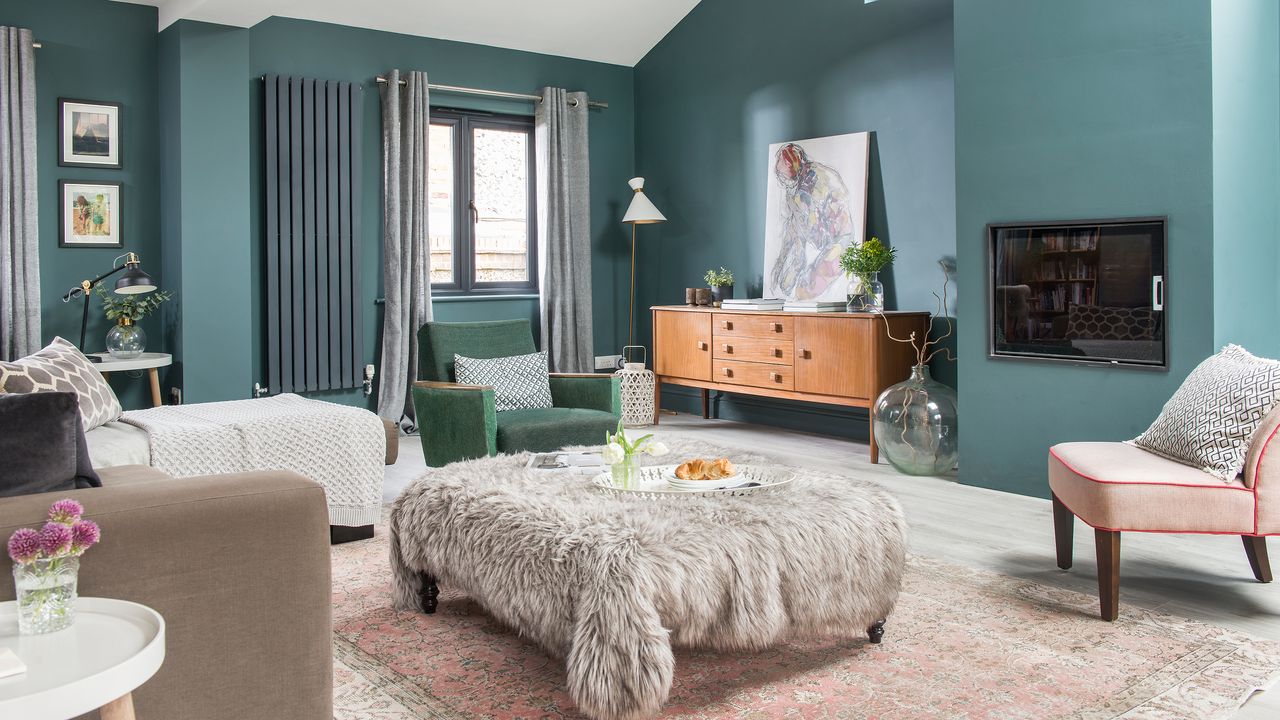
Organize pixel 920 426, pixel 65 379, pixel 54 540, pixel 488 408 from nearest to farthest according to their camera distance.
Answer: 1. pixel 54 540
2. pixel 65 379
3. pixel 488 408
4. pixel 920 426

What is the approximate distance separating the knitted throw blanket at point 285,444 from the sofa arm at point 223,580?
1577mm

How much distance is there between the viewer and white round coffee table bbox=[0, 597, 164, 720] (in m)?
1.35

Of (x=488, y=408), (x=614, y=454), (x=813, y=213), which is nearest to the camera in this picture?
(x=614, y=454)

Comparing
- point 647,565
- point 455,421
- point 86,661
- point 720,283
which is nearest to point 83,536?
point 86,661

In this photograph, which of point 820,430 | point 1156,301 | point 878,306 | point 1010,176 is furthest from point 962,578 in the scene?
point 820,430

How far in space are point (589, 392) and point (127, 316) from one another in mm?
2513

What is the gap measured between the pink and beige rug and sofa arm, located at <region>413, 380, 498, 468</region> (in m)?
1.39

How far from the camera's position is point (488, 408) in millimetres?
4406

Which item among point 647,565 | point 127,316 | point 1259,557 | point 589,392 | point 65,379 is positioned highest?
point 127,316

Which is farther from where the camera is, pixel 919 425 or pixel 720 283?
pixel 720 283

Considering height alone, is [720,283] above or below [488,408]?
above

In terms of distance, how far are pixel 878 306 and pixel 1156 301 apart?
1.68 m

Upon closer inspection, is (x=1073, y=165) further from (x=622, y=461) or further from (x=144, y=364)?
(x=144, y=364)

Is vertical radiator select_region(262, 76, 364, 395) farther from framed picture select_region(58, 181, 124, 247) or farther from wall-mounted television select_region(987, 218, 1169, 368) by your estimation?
wall-mounted television select_region(987, 218, 1169, 368)
